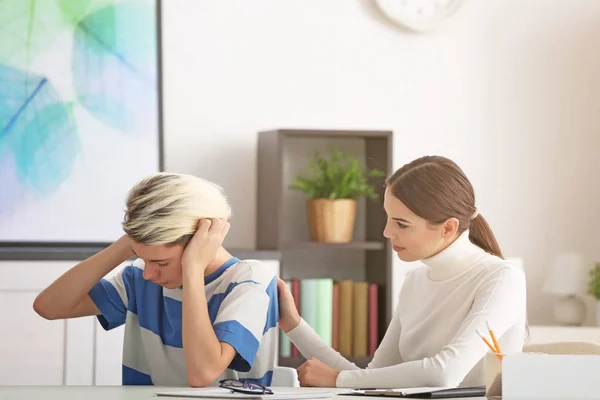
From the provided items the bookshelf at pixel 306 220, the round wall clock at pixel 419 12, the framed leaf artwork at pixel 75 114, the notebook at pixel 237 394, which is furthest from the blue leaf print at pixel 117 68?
the notebook at pixel 237 394

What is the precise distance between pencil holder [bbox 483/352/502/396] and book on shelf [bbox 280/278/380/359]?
2115 millimetres

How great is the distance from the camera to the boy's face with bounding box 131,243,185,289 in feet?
6.65

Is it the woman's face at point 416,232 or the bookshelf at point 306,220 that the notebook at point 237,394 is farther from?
the bookshelf at point 306,220

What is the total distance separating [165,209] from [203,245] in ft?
0.35

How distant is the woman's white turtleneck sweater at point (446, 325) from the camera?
1987 millimetres

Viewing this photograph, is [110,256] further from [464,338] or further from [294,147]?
[294,147]

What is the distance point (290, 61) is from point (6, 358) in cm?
164

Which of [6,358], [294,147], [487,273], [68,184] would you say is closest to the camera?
[487,273]

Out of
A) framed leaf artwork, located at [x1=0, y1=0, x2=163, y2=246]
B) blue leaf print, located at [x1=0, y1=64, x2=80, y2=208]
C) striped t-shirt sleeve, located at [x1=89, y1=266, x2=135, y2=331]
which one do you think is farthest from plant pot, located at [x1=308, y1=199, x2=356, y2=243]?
striped t-shirt sleeve, located at [x1=89, y1=266, x2=135, y2=331]

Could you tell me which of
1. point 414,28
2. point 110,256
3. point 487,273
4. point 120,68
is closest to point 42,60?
point 120,68

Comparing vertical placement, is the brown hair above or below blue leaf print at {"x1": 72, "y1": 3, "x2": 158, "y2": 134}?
below

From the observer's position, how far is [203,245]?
2.02 meters

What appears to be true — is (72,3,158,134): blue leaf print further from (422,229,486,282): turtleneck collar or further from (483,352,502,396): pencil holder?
(483,352,502,396): pencil holder

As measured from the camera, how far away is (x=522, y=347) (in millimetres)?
2209
